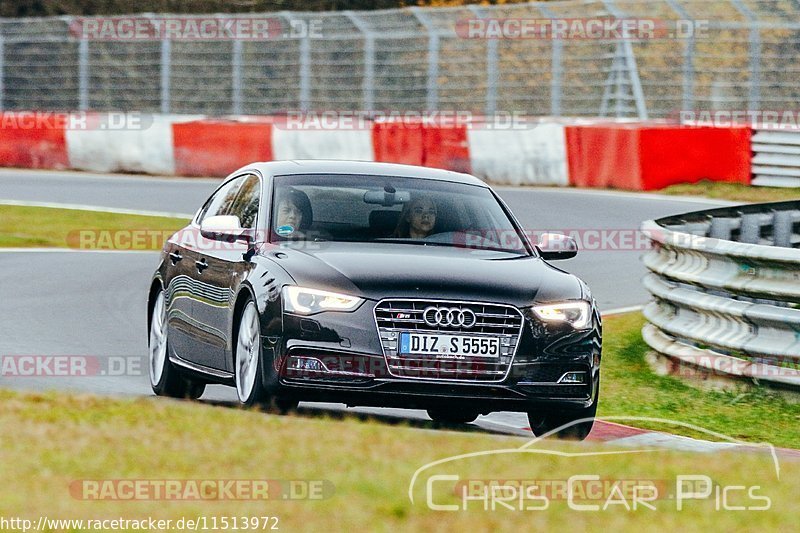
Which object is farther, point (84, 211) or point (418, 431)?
point (84, 211)

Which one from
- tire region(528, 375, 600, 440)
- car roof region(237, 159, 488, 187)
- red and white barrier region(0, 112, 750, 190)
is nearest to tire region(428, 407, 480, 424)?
tire region(528, 375, 600, 440)

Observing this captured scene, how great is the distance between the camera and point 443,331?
27.3ft

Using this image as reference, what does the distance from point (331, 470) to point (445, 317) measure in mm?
2159

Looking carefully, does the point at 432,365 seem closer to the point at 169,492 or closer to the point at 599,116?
the point at 169,492

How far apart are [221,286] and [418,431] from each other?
7.14ft

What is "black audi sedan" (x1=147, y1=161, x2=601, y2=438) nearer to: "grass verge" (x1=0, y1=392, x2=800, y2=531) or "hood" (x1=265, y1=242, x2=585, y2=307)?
"hood" (x1=265, y1=242, x2=585, y2=307)

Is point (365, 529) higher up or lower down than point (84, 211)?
higher up

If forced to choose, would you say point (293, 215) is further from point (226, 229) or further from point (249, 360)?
point (249, 360)

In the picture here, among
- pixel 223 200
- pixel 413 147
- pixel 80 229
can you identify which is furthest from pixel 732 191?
pixel 223 200

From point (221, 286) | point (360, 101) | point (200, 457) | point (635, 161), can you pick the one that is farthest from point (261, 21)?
point (200, 457)

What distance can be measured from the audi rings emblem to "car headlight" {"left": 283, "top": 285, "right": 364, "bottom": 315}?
33cm

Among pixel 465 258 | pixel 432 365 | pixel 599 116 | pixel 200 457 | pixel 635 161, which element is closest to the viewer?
pixel 200 457

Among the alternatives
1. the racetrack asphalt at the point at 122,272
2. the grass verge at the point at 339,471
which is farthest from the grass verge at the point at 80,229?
the grass verge at the point at 339,471

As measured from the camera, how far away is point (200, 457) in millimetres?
6570
